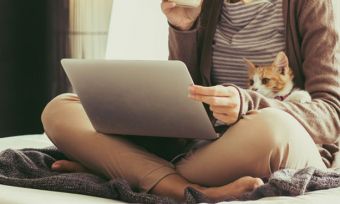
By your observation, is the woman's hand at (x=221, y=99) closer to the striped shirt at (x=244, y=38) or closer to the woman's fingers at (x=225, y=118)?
the woman's fingers at (x=225, y=118)

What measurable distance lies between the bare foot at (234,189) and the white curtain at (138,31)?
4.45ft

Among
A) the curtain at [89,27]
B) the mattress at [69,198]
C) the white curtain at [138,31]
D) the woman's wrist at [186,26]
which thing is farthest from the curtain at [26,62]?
the mattress at [69,198]

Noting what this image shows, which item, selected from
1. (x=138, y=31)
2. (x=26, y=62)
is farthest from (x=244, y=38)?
(x=26, y=62)

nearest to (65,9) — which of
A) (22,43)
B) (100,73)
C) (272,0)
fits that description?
(22,43)

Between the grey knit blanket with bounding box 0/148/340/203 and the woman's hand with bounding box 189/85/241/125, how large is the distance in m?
0.13

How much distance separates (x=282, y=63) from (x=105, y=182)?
454 millimetres

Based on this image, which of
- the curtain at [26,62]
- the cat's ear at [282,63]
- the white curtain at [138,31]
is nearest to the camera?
the cat's ear at [282,63]

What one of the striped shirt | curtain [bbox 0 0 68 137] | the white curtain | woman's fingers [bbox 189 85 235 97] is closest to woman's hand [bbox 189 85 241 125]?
woman's fingers [bbox 189 85 235 97]

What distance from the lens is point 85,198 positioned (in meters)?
0.91

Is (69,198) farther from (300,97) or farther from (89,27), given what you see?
(89,27)

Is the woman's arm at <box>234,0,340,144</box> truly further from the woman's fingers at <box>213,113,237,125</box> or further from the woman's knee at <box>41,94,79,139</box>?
the woman's knee at <box>41,94,79,139</box>

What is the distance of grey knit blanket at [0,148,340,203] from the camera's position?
84 centimetres

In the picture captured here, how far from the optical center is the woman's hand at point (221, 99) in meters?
0.87

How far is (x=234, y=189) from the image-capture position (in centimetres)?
88
